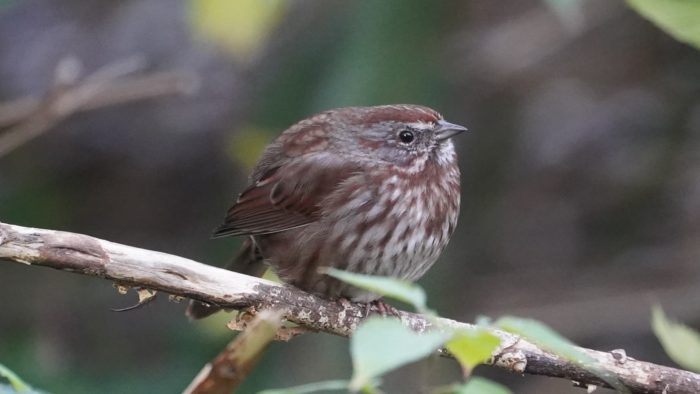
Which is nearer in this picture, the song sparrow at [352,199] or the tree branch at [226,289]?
the tree branch at [226,289]

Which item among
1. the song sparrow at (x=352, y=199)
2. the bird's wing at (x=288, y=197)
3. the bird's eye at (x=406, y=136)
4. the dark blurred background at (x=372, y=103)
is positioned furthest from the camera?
the dark blurred background at (x=372, y=103)

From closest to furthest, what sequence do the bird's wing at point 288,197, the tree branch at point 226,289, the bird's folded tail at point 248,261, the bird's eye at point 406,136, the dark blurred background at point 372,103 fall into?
1. the tree branch at point 226,289
2. the bird's wing at point 288,197
3. the bird's eye at point 406,136
4. the bird's folded tail at point 248,261
5. the dark blurred background at point 372,103

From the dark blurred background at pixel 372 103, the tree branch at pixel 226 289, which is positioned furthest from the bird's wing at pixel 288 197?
the tree branch at pixel 226 289

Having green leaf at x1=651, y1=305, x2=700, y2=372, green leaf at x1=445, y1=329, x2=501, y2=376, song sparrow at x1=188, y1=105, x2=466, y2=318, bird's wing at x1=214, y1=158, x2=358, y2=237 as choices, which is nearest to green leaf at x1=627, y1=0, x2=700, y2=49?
green leaf at x1=651, y1=305, x2=700, y2=372

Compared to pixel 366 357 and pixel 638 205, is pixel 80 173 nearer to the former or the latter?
pixel 638 205

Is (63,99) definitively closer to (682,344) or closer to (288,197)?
(288,197)

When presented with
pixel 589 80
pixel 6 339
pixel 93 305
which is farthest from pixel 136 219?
pixel 589 80

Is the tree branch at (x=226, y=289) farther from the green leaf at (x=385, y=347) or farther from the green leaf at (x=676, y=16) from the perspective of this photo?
the green leaf at (x=385, y=347)

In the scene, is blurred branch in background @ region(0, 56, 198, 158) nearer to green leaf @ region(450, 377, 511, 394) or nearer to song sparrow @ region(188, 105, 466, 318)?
song sparrow @ region(188, 105, 466, 318)
